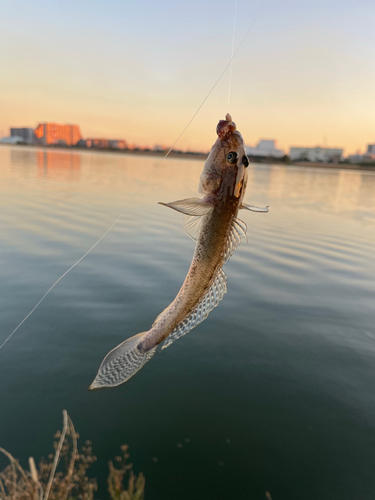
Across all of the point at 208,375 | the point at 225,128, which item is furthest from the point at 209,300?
the point at 208,375

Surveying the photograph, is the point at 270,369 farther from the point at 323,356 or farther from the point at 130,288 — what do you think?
→ the point at 130,288

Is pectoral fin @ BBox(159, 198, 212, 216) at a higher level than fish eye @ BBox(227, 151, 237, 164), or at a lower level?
lower

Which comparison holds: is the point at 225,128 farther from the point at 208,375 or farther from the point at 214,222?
the point at 208,375

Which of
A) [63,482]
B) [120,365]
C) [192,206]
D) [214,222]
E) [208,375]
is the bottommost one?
[208,375]

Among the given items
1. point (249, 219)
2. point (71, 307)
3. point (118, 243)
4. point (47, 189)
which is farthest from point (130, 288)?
point (47, 189)

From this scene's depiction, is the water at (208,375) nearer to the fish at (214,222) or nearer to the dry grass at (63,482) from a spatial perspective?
the dry grass at (63,482)

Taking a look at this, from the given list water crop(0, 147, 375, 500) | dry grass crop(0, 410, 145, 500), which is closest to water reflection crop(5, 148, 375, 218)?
water crop(0, 147, 375, 500)

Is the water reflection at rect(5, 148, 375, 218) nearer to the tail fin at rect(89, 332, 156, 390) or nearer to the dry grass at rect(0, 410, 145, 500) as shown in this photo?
the tail fin at rect(89, 332, 156, 390)
